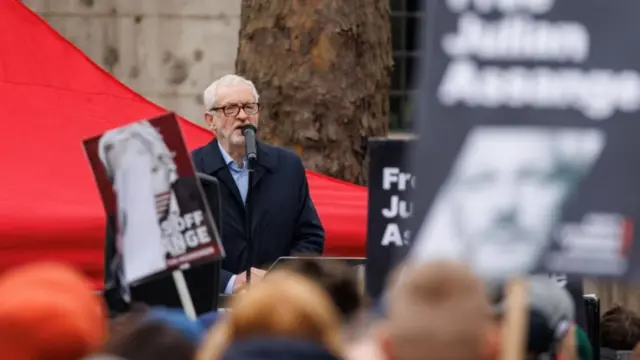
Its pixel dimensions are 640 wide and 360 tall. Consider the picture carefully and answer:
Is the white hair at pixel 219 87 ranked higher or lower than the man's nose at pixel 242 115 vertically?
higher

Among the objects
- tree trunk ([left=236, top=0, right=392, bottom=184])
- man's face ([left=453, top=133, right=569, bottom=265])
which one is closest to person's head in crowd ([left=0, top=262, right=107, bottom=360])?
man's face ([left=453, top=133, right=569, bottom=265])

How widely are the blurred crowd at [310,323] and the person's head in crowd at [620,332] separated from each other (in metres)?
3.72

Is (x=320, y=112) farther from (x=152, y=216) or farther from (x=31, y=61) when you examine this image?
(x=152, y=216)

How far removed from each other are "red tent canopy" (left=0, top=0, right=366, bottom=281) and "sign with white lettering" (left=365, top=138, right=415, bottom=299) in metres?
2.08

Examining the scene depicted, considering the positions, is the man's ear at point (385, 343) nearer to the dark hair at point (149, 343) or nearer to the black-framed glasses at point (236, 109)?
the dark hair at point (149, 343)

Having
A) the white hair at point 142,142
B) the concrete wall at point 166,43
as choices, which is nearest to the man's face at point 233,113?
the white hair at point 142,142

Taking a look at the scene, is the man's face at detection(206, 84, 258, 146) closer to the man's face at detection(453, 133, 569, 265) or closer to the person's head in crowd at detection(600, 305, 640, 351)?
the person's head in crowd at detection(600, 305, 640, 351)

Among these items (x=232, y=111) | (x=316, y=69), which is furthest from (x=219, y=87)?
(x=316, y=69)

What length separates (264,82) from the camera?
10609 millimetres

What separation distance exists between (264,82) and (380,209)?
4.25 meters

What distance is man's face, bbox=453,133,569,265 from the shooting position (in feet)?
13.6

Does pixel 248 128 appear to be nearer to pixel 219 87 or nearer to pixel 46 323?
pixel 219 87

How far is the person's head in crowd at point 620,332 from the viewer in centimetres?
835

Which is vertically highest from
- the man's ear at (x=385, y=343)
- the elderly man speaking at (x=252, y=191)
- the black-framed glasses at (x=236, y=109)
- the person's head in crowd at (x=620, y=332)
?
the black-framed glasses at (x=236, y=109)
